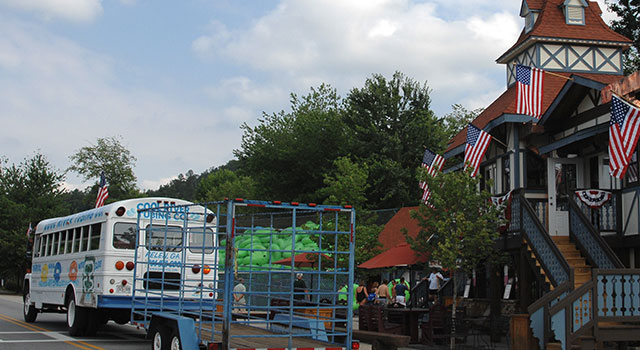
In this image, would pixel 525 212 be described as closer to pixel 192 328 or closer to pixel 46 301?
pixel 192 328

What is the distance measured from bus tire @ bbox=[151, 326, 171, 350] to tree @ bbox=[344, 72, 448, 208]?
34919 millimetres

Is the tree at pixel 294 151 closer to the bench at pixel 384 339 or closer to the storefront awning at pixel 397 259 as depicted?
the storefront awning at pixel 397 259

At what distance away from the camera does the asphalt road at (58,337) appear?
15086mm

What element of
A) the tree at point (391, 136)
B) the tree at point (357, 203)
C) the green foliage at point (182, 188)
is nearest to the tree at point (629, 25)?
the tree at point (391, 136)

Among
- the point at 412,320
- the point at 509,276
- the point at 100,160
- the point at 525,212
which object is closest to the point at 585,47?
the point at 509,276

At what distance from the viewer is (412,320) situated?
60.8 ft

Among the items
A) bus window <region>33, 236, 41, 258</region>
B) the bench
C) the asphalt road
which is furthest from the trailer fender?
bus window <region>33, 236, 41, 258</region>

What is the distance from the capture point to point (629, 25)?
44750mm

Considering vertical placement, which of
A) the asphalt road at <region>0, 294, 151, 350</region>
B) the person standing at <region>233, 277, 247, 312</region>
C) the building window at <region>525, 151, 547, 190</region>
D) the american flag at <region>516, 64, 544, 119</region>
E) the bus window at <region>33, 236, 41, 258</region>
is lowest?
the asphalt road at <region>0, 294, 151, 350</region>

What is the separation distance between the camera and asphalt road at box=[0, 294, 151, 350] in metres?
15.1

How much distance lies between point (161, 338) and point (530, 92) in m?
12.5

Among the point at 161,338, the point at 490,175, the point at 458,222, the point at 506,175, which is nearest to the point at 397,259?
the point at 490,175

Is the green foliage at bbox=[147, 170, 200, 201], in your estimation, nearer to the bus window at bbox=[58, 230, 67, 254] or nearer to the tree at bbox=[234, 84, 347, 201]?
the tree at bbox=[234, 84, 347, 201]

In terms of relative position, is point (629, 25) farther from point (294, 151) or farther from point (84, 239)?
point (84, 239)
